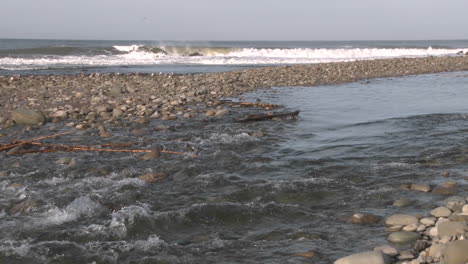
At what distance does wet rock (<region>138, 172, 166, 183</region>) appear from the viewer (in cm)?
543

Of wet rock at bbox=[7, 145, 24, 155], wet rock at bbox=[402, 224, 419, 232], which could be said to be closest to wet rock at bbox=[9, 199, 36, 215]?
wet rock at bbox=[7, 145, 24, 155]

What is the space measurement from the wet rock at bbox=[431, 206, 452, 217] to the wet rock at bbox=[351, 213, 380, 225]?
47 cm

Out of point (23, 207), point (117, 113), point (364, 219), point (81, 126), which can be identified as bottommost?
point (23, 207)

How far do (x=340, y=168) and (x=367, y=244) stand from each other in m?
2.22

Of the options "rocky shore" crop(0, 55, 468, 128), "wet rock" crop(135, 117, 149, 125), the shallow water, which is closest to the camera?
the shallow water

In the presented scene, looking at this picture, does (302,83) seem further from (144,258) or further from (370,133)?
(144,258)

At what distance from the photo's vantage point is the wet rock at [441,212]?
3.87m

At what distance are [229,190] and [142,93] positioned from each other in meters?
8.41

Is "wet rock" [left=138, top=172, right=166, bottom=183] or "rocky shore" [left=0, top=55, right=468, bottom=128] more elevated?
"rocky shore" [left=0, top=55, right=468, bottom=128]

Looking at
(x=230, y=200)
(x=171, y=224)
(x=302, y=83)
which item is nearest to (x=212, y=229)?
(x=171, y=224)

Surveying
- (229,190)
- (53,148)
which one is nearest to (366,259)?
(229,190)

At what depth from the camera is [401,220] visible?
384 cm

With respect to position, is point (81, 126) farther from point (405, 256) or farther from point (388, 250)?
point (405, 256)

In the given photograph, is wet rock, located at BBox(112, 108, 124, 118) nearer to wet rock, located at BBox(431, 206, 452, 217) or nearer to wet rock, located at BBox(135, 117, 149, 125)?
wet rock, located at BBox(135, 117, 149, 125)
